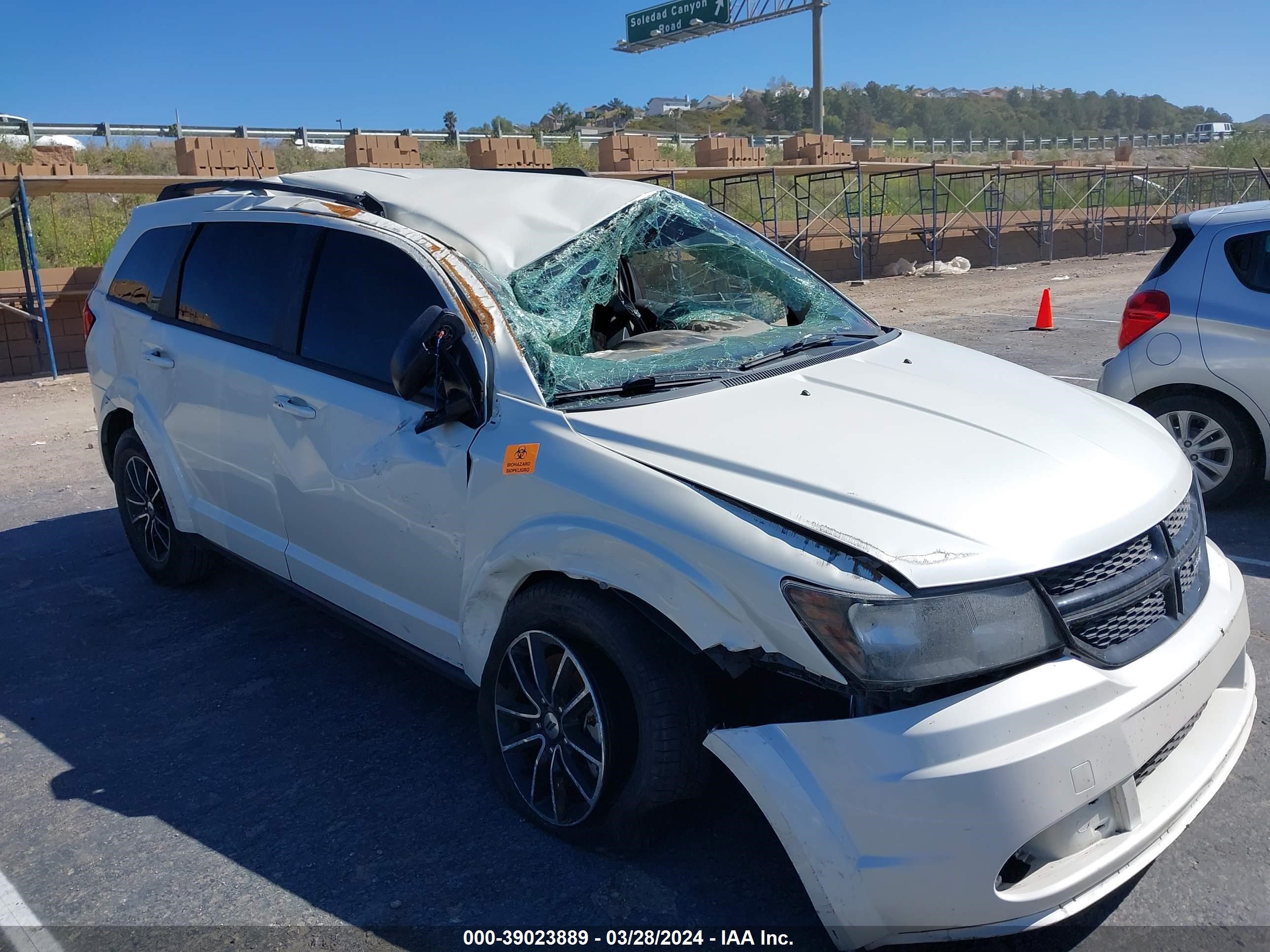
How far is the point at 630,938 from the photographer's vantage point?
8.52 feet

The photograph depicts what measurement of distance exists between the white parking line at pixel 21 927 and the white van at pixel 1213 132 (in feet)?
296

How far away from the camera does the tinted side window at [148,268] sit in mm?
4652

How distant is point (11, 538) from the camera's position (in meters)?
6.05

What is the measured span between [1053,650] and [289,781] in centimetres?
234

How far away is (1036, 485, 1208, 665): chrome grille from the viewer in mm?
2371

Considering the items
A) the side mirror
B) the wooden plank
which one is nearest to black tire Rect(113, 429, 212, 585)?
the side mirror

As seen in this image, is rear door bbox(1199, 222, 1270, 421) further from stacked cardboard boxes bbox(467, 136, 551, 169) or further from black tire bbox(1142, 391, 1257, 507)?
stacked cardboard boxes bbox(467, 136, 551, 169)

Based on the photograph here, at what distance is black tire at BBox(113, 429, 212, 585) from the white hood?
2754 mm

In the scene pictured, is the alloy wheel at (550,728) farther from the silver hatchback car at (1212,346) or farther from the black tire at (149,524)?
the silver hatchback car at (1212,346)

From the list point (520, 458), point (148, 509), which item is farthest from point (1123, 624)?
point (148, 509)

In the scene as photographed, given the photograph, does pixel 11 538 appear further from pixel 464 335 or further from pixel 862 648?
pixel 862 648

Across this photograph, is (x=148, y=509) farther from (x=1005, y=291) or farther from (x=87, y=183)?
(x=1005, y=291)

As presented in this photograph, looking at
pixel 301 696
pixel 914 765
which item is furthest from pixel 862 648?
pixel 301 696

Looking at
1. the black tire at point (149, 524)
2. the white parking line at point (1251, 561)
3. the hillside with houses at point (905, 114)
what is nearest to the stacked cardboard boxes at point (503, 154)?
the black tire at point (149, 524)
